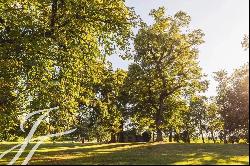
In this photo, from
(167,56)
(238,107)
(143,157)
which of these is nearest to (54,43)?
(143,157)

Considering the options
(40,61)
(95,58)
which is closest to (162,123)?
(95,58)

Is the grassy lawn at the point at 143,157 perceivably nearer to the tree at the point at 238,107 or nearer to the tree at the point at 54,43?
the tree at the point at 54,43

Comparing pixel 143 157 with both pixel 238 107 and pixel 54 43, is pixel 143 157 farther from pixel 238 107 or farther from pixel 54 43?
pixel 238 107

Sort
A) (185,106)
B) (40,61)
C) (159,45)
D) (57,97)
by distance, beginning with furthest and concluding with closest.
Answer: (185,106)
(159,45)
(57,97)
(40,61)

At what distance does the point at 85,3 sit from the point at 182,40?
34041 mm

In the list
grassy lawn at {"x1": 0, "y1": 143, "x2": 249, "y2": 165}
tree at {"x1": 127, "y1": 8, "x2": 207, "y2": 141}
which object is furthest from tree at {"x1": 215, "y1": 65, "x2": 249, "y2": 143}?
grassy lawn at {"x1": 0, "y1": 143, "x2": 249, "y2": 165}

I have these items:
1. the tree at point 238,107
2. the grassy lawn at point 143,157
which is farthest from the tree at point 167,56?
the grassy lawn at point 143,157

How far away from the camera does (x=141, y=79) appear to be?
6397 centimetres

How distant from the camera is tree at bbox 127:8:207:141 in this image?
62438 mm

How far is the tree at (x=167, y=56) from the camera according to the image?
6244 cm

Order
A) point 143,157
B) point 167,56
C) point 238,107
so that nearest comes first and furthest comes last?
point 143,157 < point 167,56 < point 238,107

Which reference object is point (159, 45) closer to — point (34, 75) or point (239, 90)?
point (239, 90)

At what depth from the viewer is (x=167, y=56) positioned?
63.4 m

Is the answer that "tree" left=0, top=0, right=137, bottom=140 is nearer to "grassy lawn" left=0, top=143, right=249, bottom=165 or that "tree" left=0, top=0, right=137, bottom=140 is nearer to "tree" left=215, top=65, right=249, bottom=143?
"grassy lawn" left=0, top=143, right=249, bottom=165
